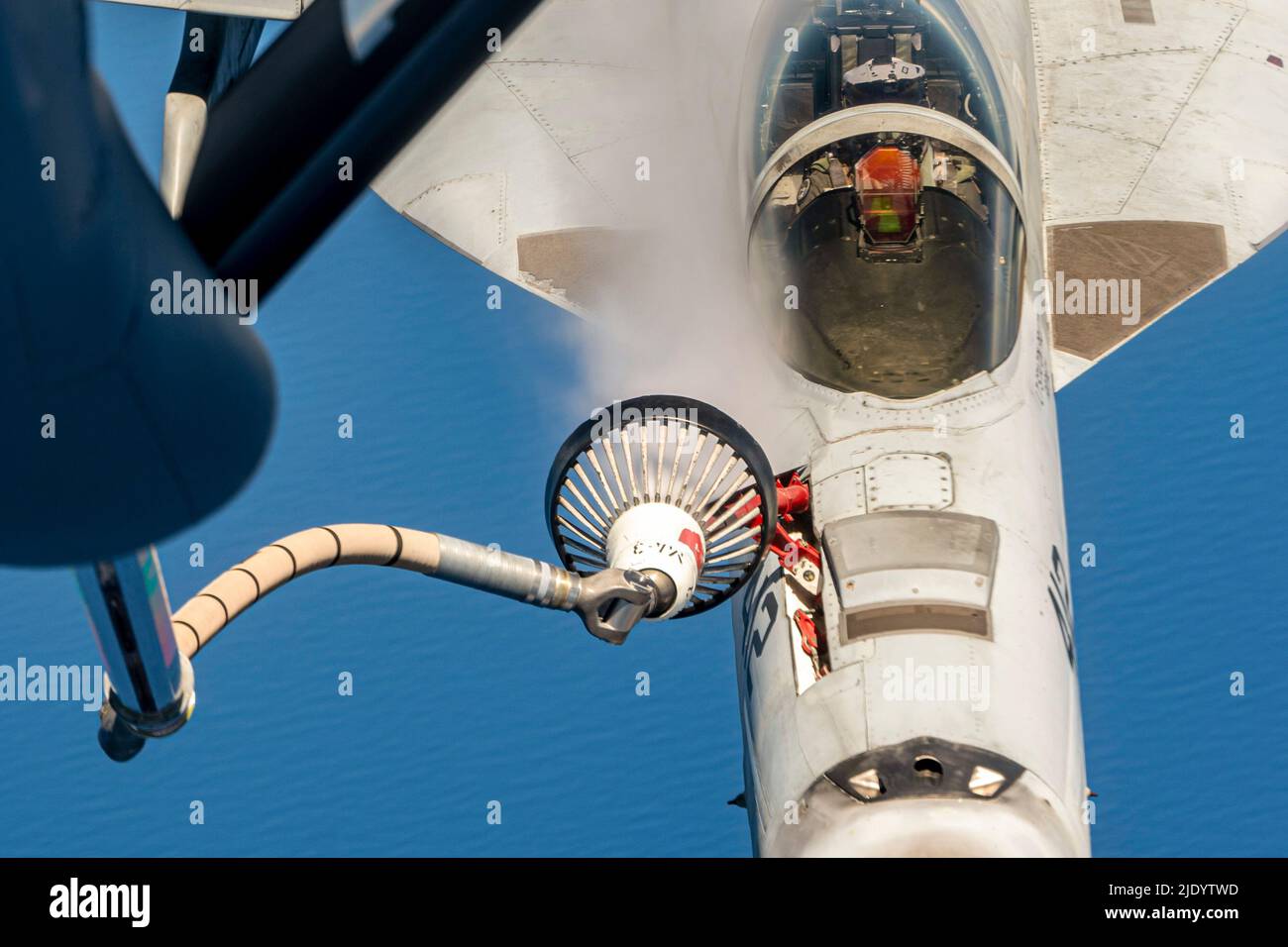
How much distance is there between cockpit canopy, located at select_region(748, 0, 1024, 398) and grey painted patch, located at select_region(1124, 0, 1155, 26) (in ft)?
20.0

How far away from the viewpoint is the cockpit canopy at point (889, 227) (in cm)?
1192

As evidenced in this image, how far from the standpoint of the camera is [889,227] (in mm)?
12055

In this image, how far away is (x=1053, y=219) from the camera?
55.3ft

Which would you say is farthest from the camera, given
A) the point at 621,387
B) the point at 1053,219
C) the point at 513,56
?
the point at 513,56

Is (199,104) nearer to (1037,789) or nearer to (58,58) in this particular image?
(58,58)

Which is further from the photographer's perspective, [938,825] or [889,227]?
[889,227]

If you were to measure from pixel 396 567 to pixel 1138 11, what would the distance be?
49.9 feet

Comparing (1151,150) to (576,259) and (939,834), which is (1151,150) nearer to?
(576,259)

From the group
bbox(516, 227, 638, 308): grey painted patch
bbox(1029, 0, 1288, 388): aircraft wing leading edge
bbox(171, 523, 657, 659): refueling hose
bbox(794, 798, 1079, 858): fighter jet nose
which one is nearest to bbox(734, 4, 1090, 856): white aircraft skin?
bbox(794, 798, 1079, 858): fighter jet nose

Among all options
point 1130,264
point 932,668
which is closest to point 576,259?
point 1130,264

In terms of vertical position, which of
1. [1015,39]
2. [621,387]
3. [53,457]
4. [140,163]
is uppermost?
[1015,39]

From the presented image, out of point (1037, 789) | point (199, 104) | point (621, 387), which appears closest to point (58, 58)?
point (199, 104)

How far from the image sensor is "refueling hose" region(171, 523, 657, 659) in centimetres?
518

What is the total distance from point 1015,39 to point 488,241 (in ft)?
18.3
